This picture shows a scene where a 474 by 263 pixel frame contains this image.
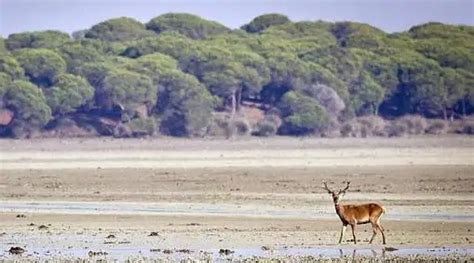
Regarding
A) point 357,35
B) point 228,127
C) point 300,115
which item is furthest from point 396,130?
point 357,35

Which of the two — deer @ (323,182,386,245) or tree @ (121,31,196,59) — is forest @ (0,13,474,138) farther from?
deer @ (323,182,386,245)

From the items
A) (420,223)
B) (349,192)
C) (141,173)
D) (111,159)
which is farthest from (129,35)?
(420,223)

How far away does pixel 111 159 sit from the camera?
153 feet

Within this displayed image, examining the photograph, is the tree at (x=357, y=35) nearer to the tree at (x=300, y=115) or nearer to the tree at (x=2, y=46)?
the tree at (x=300, y=115)

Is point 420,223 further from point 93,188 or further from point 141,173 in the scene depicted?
point 141,173

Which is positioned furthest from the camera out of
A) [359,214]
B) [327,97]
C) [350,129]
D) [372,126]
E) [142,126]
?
[327,97]

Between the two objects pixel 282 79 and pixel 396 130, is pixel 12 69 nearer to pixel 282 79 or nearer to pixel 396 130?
pixel 282 79

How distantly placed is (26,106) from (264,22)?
28.2m

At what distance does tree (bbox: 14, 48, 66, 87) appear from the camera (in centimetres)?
6303

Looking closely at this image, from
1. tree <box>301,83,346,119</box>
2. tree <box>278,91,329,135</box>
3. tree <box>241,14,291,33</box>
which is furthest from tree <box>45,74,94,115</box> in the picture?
tree <box>241,14,291,33</box>

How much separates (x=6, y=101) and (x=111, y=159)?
13.9 metres

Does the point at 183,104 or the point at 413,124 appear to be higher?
the point at 183,104

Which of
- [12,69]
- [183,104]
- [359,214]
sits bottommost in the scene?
[359,214]

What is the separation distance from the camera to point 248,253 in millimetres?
20906
